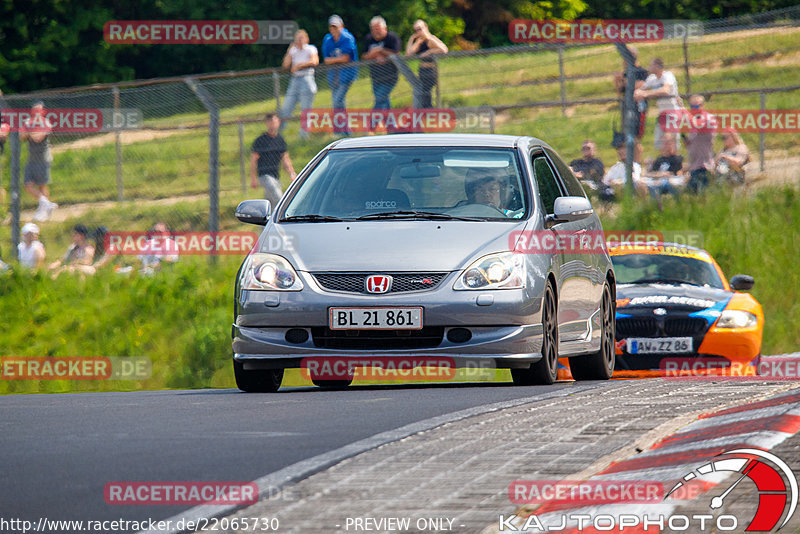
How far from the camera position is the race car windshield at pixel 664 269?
49.5 ft

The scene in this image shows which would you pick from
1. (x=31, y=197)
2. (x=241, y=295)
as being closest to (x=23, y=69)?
(x=31, y=197)

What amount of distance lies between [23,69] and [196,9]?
6351mm

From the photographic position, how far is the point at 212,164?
19.4 metres

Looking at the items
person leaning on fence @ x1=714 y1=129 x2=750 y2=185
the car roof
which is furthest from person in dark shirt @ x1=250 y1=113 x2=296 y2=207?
the car roof

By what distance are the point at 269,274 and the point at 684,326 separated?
558 cm

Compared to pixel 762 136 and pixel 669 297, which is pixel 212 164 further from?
pixel 762 136

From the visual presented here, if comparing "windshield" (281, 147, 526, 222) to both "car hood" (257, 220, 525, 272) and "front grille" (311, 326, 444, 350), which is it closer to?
"car hood" (257, 220, 525, 272)

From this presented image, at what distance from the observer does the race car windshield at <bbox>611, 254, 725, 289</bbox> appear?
15078 millimetres

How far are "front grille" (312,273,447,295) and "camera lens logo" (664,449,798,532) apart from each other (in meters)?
4.37

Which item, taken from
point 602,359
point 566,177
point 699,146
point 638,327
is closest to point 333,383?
point 602,359

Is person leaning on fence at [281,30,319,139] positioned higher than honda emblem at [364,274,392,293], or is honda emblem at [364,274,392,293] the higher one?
person leaning on fence at [281,30,319,139]

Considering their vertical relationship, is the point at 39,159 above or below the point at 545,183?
above

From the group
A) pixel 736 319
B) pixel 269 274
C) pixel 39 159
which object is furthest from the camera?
pixel 39 159

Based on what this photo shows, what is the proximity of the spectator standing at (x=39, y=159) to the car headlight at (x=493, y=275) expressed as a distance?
41.0 feet
